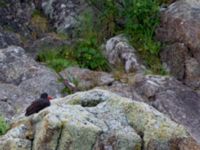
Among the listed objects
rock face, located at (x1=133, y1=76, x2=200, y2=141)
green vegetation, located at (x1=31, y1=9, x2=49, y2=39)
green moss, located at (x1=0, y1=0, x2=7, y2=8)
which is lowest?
rock face, located at (x1=133, y1=76, x2=200, y2=141)

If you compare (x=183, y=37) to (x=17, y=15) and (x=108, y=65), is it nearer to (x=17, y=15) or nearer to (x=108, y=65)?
(x=108, y=65)

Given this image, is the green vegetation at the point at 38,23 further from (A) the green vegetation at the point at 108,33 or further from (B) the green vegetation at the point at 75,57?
(B) the green vegetation at the point at 75,57

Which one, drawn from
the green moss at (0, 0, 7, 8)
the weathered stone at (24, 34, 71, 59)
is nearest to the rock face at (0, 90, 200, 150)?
the weathered stone at (24, 34, 71, 59)

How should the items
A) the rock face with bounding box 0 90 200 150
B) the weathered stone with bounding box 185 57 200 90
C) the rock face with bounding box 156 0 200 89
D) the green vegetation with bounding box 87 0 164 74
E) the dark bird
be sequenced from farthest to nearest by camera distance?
the green vegetation with bounding box 87 0 164 74, the rock face with bounding box 156 0 200 89, the weathered stone with bounding box 185 57 200 90, the dark bird, the rock face with bounding box 0 90 200 150

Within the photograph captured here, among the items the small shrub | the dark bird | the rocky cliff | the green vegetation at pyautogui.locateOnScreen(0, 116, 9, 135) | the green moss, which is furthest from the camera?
the green moss

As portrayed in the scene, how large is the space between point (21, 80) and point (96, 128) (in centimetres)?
655

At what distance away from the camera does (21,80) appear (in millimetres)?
18547

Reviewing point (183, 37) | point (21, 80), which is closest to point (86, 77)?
point (21, 80)

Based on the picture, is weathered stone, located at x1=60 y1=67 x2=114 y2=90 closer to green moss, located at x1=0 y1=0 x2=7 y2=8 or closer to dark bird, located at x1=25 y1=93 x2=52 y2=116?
green moss, located at x1=0 y1=0 x2=7 y2=8

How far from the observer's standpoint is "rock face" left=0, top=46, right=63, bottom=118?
1747 centimetres

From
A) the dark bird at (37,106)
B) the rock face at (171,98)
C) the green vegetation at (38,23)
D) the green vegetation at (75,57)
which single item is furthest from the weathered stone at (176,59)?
the dark bird at (37,106)

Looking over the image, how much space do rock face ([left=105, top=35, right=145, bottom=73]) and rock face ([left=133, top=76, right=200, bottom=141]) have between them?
3.30ft

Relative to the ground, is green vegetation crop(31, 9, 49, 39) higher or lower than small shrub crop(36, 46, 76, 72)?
higher

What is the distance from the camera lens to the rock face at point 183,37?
64.6 feet
